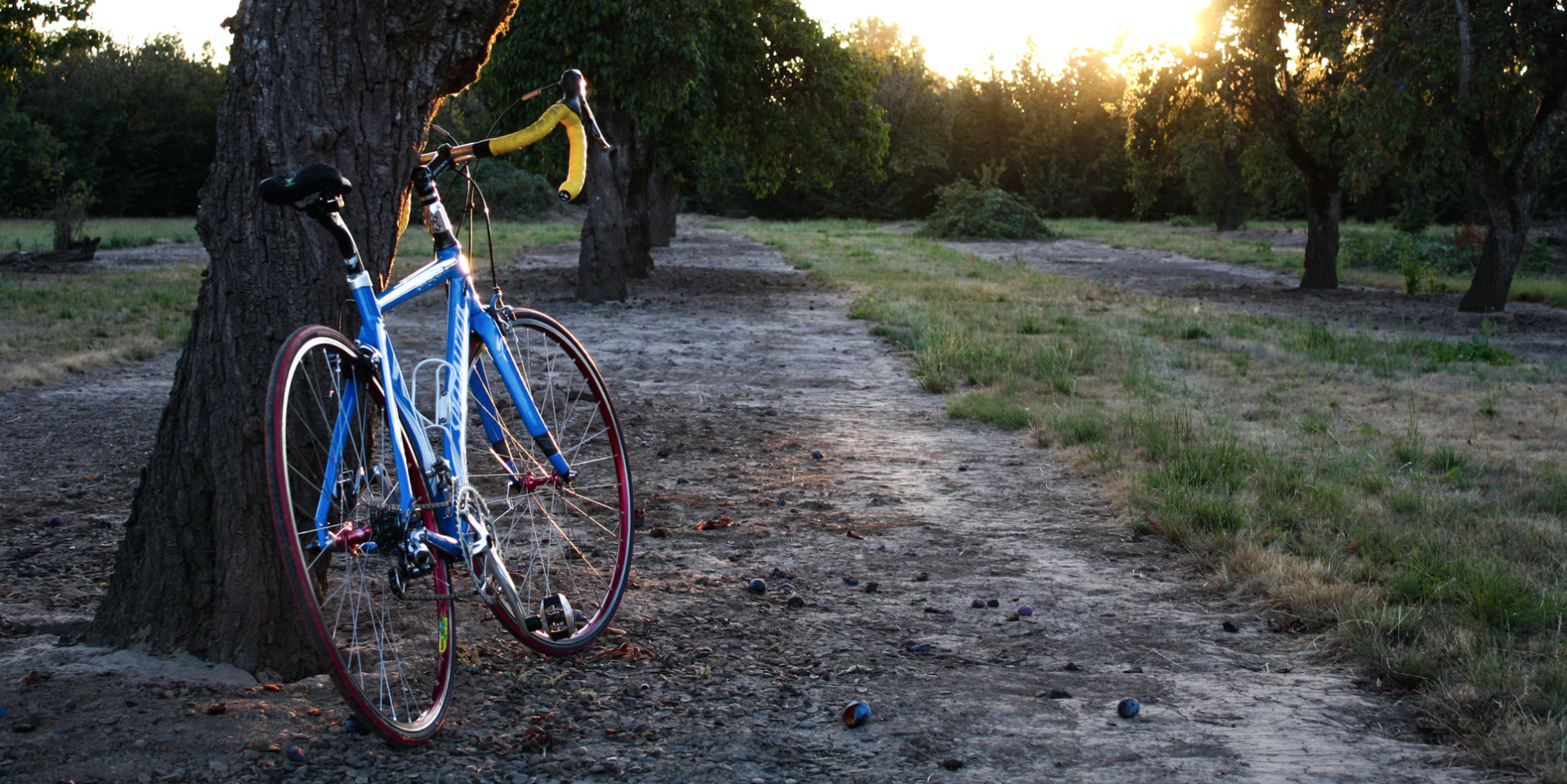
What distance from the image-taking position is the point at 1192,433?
21.1ft

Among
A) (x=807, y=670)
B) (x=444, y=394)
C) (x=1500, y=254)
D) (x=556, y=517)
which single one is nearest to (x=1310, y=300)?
(x=1500, y=254)

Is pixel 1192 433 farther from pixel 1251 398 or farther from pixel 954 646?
pixel 954 646

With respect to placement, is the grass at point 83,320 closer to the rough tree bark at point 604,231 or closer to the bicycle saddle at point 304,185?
the rough tree bark at point 604,231

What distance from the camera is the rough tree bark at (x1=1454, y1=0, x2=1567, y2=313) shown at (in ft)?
44.9

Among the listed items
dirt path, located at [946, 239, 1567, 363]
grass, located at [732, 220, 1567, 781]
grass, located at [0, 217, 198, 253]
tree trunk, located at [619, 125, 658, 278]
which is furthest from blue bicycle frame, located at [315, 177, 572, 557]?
grass, located at [0, 217, 198, 253]

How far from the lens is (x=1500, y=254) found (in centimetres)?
1484

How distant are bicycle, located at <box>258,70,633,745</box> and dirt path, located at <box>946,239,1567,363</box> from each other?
1041cm

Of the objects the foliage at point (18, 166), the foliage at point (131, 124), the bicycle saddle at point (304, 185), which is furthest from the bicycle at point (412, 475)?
the foliage at point (131, 124)

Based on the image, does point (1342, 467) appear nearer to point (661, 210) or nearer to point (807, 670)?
point (807, 670)

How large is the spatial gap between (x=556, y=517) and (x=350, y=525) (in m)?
2.28

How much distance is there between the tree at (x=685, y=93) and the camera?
1422 centimetres

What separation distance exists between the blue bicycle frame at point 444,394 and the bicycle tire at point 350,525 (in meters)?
0.02

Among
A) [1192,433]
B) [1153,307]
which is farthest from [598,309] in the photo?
[1192,433]

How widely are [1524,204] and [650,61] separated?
35.9 feet
